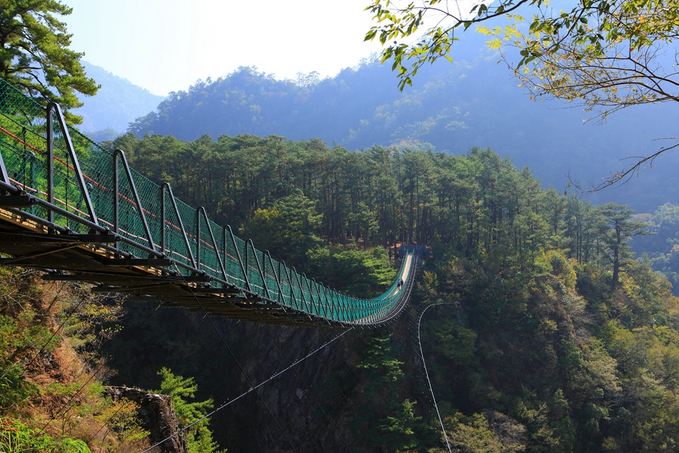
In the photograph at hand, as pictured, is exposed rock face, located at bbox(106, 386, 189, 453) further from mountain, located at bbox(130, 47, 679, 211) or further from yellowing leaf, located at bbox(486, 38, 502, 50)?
mountain, located at bbox(130, 47, 679, 211)

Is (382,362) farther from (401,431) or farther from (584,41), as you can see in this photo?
(584,41)

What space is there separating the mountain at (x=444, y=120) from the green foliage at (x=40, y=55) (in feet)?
252

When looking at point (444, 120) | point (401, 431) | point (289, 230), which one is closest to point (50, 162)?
point (401, 431)

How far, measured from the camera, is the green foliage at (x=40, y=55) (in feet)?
27.9

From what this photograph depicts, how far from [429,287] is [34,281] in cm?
1528

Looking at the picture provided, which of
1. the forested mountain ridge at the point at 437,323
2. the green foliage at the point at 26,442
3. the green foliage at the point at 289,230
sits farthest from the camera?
the green foliage at the point at 289,230

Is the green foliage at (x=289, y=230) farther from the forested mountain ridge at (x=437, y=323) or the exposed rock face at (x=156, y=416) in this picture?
the exposed rock face at (x=156, y=416)

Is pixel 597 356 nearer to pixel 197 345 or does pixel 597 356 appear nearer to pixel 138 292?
pixel 197 345

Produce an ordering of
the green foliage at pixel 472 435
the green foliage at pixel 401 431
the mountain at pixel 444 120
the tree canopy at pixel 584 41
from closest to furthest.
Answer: the tree canopy at pixel 584 41
the green foliage at pixel 472 435
the green foliage at pixel 401 431
the mountain at pixel 444 120

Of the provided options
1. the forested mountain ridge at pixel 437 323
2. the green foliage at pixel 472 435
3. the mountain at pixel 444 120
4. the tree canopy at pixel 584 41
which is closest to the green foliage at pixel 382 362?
the forested mountain ridge at pixel 437 323

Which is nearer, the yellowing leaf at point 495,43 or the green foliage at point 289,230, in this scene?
the yellowing leaf at point 495,43

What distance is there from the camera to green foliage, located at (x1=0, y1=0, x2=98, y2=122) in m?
8.52

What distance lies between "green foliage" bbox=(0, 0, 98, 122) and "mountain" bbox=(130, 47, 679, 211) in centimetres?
7685

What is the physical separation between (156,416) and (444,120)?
98415 millimetres
